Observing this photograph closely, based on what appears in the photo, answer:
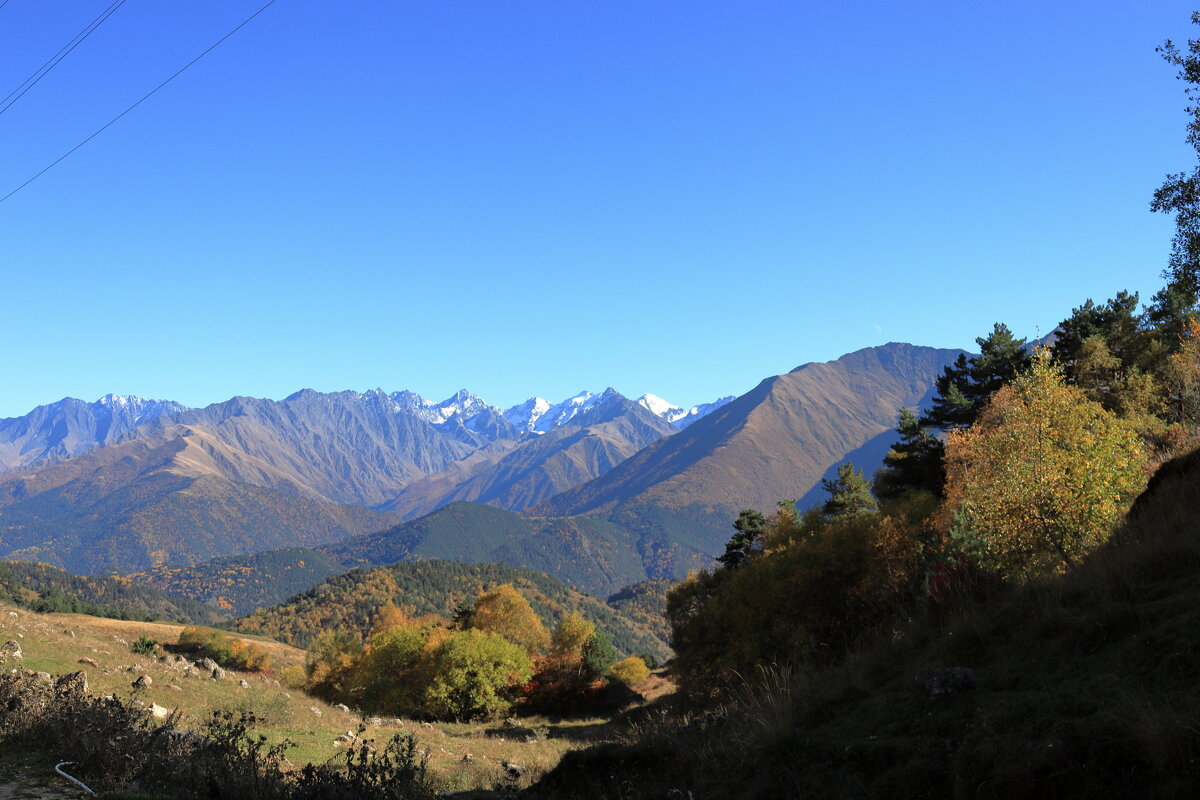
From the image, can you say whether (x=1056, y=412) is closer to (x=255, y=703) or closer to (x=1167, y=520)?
(x=1167, y=520)

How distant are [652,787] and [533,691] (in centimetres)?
7426

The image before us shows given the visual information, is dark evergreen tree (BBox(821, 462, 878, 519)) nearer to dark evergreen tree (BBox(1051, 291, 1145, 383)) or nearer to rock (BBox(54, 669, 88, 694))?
dark evergreen tree (BBox(1051, 291, 1145, 383))

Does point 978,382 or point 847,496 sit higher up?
point 978,382

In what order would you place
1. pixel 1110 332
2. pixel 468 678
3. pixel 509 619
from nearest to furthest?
pixel 1110 332, pixel 468 678, pixel 509 619

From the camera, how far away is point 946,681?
9.77 meters

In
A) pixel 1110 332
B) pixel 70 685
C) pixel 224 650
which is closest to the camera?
pixel 70 685

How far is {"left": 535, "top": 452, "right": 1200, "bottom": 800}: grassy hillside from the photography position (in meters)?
7.18

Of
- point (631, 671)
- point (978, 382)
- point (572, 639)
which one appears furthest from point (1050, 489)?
point (631, 671)

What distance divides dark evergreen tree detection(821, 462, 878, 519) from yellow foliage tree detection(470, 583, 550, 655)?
47.3 meters

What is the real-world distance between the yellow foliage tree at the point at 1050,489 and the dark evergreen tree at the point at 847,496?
3475cm

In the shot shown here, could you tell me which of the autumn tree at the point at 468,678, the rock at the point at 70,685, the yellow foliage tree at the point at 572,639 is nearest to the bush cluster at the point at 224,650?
the yellow foliage tree at the point at 572,639

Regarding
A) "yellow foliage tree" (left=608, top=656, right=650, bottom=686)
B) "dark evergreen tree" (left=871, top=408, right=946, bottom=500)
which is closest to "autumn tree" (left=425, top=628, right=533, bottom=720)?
"yellow foliage tree" (left=608, top=656, right=650, bottom=686)

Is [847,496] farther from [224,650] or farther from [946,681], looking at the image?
[224,650]

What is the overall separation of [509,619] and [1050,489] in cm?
8646
